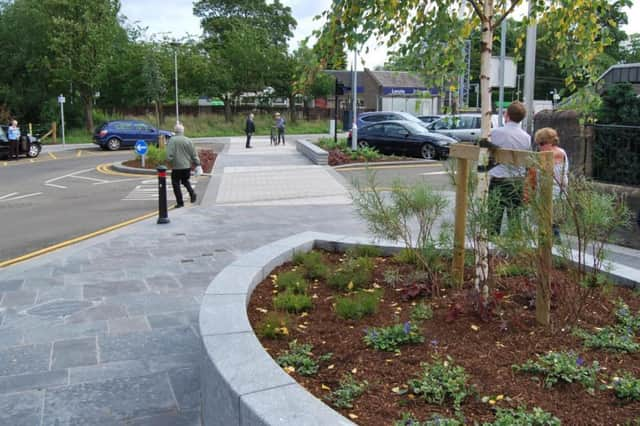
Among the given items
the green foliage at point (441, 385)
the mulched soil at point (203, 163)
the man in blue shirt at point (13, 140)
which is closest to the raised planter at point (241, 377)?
the green foliage at point (441, 385)

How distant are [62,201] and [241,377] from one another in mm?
12504

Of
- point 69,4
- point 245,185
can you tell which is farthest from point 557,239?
point 69,4

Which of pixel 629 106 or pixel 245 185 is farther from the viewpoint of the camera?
pixel 245 185

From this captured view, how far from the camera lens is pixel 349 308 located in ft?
15.0

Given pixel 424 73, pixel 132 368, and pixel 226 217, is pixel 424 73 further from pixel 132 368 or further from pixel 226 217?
pixel 226 217

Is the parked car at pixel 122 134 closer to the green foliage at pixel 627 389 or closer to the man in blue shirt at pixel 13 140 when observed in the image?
the man in blue shirt at pixel 13 140

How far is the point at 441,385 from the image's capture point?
11.0 ft

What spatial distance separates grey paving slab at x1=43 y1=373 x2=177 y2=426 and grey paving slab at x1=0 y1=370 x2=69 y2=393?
12 cm

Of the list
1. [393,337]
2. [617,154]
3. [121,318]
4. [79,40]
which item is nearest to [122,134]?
[79,40]

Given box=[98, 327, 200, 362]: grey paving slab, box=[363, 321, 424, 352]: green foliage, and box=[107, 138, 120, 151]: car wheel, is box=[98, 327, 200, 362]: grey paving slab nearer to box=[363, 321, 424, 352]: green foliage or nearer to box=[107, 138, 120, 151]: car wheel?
box=[363, 321, 424, 352]: green foliage

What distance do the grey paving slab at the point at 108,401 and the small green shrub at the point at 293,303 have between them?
39.2 inches

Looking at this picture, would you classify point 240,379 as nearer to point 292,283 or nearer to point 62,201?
point 292,283

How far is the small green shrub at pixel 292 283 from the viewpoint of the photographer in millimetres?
5230

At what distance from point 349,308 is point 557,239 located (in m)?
1.51
